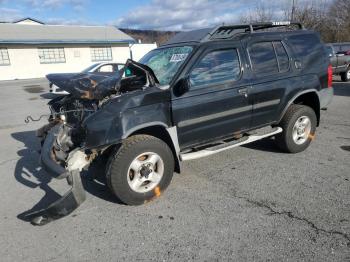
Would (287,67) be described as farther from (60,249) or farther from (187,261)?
(60,249)

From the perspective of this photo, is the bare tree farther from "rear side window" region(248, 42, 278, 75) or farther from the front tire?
the front tire

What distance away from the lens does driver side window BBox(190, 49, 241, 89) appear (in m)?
4.25

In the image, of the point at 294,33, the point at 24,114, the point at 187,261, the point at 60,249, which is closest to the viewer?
the point at 187,261

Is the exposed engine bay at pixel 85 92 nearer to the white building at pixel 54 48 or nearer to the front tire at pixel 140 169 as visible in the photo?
the front tire at pixel 140 169

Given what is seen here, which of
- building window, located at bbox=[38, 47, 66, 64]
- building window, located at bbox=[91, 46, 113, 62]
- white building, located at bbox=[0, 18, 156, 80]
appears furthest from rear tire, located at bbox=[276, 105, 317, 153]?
building window, located at bbox=[91, 46, 113, 62]

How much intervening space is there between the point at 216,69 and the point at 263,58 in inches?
35.3

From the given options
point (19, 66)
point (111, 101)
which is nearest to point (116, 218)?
point (111, 101)

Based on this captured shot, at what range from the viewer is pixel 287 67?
5.02 m

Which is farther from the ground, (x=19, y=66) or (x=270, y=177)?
(x=19, y=66)

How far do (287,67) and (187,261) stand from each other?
3.44m

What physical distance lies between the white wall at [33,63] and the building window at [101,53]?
A: 497mm

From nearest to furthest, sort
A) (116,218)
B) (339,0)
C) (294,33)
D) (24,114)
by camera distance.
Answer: (116,218) → (294,33) → (24,114) → (339,0)

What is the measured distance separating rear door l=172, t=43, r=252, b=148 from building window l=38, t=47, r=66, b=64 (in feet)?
92.1

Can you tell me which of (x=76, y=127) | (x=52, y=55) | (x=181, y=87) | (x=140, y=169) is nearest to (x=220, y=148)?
(x=181, y=87)
